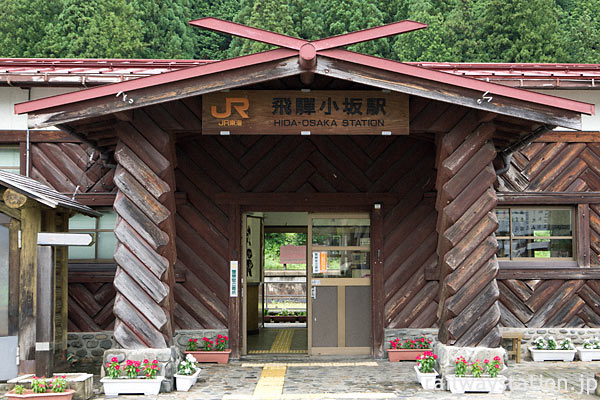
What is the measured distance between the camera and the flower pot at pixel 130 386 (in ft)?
24.2

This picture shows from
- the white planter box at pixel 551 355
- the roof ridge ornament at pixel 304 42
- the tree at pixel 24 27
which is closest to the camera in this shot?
the roof ridge ornament at pixel 304 42

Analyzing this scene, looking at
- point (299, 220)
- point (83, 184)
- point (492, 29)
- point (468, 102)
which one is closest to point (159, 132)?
point (83, 184)

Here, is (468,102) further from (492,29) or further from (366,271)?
(492,29)

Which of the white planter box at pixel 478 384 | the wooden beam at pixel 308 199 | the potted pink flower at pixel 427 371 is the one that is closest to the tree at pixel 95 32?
the wooden beam at pixel 308 199

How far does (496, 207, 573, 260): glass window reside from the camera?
10.5m

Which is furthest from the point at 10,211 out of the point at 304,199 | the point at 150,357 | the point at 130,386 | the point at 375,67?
the point at 375,67

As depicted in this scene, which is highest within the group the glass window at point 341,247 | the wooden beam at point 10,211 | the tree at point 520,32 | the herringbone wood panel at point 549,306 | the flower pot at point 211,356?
the tree at point 520,32

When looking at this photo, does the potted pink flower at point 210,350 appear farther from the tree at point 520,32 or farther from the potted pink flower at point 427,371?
the tree at point 520,32

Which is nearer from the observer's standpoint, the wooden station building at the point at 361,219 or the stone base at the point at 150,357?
the stone base at the point at 150,357

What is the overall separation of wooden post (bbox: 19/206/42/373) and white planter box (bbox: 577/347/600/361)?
7434 millimetres

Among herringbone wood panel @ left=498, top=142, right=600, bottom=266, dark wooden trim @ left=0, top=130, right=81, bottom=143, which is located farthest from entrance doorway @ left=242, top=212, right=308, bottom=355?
herringbone wood panel @ left=498, top=142, right=600, bottom=266

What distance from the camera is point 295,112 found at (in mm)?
7734

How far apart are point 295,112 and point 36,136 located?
4.56m

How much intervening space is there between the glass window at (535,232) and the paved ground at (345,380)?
170 cm
